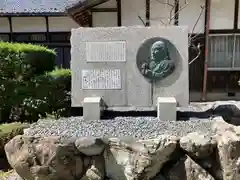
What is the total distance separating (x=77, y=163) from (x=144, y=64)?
96.5 inches

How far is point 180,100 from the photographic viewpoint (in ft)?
20.0

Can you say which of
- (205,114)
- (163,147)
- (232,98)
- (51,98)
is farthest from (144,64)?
(232,98)

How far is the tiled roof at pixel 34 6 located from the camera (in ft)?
36.2

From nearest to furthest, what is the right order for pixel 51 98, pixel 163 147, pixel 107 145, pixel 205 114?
pixel 163 147 < pixel 107 145 < pixel 205 114 < pixel 51 98

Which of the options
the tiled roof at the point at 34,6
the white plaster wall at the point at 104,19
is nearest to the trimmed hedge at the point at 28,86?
the tiled roof at the point at 34,6

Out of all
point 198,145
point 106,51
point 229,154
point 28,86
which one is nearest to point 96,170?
point 198,145

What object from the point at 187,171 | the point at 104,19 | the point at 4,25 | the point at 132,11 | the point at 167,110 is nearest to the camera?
the point at 187,171

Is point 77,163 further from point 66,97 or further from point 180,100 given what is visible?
point 66,97

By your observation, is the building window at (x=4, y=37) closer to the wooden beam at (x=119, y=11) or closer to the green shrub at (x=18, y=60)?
the wooden beam at (x=119, y=11)

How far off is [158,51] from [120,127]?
1.68m

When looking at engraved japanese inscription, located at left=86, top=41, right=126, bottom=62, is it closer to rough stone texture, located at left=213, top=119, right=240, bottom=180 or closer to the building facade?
rough stone texture, located at left=213, top=119, right=240, bottom=180

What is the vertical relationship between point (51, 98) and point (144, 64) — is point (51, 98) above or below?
below

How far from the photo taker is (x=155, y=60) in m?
5.93

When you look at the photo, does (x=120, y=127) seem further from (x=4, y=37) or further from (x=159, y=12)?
(x=4, y=37)
